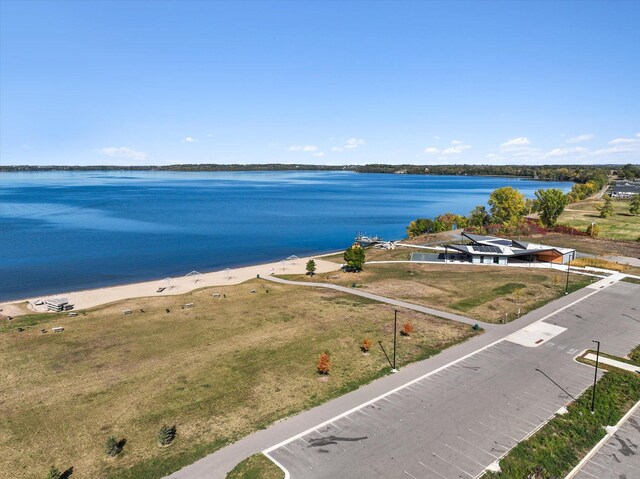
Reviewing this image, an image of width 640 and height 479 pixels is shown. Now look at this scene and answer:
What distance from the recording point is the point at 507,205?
11000cm

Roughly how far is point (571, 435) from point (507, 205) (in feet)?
310

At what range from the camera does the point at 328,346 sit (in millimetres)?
38500

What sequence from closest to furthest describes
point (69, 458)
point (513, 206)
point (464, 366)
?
point (69, 458), point (464, 366), point (513, 206)

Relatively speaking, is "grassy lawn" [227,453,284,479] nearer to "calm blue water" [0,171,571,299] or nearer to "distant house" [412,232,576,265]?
"calm blue water" [0,171,571,299]

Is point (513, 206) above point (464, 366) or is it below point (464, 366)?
above

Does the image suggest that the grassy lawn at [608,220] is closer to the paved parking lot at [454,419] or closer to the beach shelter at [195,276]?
the paved parking lot at [454,419]

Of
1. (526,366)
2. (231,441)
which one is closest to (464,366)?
(526,366)

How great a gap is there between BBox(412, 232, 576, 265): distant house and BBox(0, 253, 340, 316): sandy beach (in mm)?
24708

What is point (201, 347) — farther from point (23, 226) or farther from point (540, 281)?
point (23, 226)

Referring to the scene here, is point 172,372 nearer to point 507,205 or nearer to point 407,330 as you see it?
point 407,330

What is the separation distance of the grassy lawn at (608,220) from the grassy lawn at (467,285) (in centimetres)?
5060

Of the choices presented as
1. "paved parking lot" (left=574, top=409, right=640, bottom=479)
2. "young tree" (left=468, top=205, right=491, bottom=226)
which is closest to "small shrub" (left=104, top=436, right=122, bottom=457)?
"paved parking lot" (left=574, top=409, right=640, bottom=479)

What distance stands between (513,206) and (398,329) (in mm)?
82736

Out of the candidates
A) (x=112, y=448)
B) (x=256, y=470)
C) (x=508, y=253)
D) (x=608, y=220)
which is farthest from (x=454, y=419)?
(x=608, y=220)
